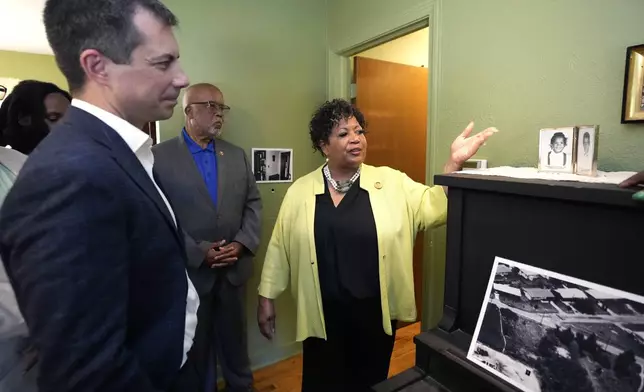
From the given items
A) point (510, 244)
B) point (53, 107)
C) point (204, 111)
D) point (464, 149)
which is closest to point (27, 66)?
point (53, 107)

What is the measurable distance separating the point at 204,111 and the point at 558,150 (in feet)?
4.98

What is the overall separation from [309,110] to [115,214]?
1863 mm

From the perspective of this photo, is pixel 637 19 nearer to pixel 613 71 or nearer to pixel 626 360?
pixel 613 71

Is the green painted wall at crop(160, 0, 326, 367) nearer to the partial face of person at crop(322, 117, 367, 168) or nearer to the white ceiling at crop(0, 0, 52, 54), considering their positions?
the partial face of person at crop(322, 117, 367, 168)

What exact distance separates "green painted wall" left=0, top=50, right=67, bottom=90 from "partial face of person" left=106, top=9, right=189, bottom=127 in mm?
3868

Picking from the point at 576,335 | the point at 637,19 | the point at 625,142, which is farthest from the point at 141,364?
the point at 637,19

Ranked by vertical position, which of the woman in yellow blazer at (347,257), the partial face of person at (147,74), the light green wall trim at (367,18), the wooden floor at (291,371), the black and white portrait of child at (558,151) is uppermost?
the light green wall trim at (367,18)

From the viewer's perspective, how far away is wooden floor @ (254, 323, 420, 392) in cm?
207

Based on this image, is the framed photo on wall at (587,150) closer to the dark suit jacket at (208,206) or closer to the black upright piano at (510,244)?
the black upright piano at (510,244)

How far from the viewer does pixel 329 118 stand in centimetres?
156

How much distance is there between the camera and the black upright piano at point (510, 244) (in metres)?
0.65

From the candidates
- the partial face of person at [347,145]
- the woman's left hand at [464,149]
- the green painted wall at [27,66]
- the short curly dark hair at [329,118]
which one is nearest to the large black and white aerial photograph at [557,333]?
the woman's left hand at [464,149]

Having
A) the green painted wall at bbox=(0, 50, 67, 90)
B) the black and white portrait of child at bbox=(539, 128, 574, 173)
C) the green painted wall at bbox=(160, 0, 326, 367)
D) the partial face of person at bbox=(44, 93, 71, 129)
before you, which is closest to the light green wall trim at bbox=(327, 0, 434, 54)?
the green painted wall at bbox=(160, 0, 326, 367)

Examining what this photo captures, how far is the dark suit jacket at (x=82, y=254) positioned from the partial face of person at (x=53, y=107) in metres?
0.98
